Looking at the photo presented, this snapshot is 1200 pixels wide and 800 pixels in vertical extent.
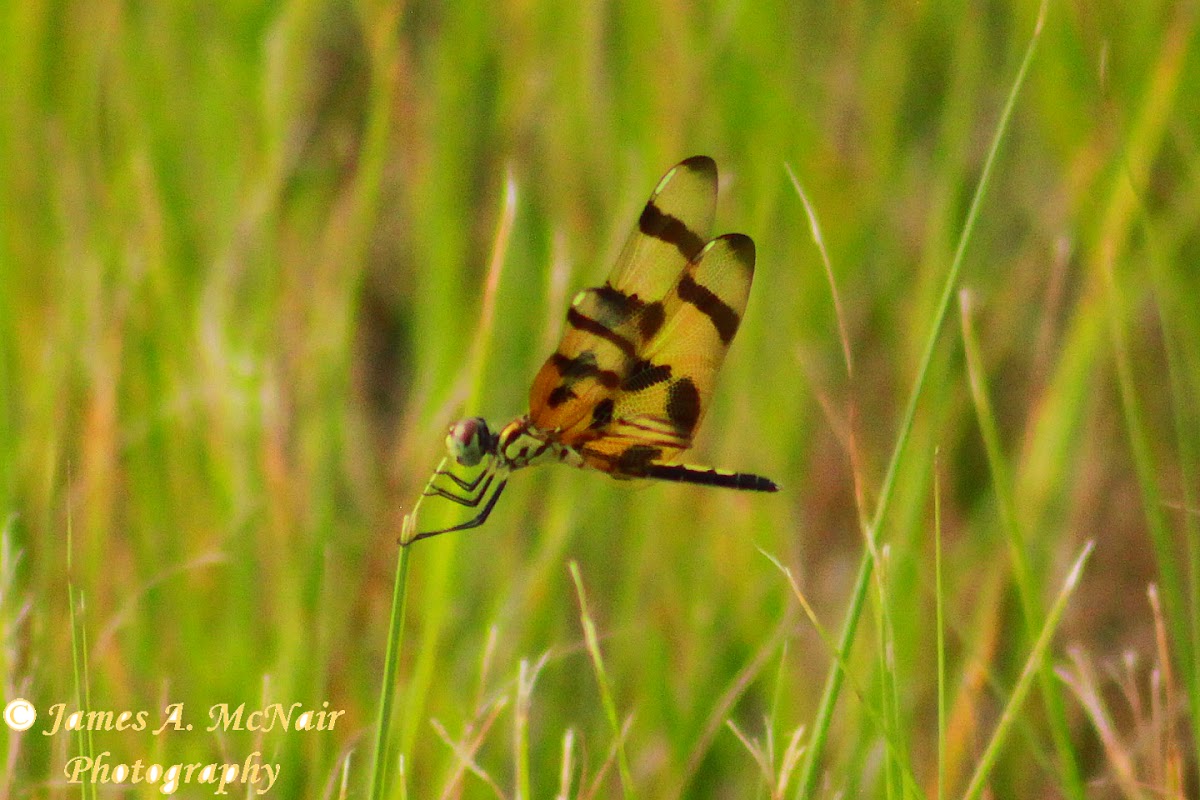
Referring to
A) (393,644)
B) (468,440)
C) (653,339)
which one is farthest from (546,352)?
(393,644)

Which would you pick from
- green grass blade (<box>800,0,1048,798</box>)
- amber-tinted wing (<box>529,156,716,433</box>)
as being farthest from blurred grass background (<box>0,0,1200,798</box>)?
green grass blade (<box>800,0,1048,798</box>)

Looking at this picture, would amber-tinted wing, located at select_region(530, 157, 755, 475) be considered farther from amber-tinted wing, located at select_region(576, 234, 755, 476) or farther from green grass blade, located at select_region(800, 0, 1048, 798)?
green grass blade, located at select_region(800, 0, 1048, 798)

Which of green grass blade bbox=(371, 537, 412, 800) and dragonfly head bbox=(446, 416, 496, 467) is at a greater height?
dragonfly head bbox=(446, 416, 496, 467)

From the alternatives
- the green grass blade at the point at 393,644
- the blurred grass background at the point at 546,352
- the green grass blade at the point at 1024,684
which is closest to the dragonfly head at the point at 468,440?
the green grass blade at the point at 393,644

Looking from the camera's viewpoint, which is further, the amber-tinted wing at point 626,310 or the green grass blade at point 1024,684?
the amber-tinted wing at point 626,310

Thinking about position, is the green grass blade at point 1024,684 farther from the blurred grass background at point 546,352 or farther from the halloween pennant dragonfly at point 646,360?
the blurred grass background at point 546,352

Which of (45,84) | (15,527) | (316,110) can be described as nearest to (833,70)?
(316,110)
